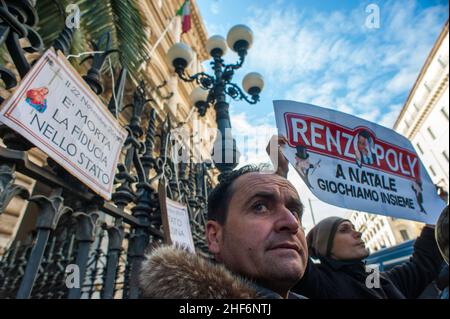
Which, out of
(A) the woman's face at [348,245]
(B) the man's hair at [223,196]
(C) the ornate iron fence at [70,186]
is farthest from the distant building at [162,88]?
(A) the woman's face at [348,245]

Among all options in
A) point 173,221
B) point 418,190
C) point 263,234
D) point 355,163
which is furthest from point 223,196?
point 418,190

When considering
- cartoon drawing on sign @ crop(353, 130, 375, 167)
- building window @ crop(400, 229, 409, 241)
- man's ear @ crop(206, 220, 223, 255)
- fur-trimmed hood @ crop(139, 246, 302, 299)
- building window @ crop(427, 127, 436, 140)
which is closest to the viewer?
fur-trimmed hood @ crop(139, 246, 302, 299)

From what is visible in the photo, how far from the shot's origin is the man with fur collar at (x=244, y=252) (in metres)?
Answer: 1.11

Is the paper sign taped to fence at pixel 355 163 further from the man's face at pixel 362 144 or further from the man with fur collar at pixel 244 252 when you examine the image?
the man with fur collar at pixel 244 252

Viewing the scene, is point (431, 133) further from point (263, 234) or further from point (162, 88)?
point (263, 234)

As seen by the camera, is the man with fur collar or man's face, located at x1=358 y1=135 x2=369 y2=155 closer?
the man with fur collar

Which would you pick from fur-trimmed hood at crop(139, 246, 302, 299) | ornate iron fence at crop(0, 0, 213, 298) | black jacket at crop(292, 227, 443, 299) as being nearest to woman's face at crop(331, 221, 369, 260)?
black jacket at crop(292, 227, 443, 299)

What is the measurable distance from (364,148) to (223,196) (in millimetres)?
1281

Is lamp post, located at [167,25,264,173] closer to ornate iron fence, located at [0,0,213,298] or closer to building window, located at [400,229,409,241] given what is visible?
ornate iron fence, located at [0,0,213,298]

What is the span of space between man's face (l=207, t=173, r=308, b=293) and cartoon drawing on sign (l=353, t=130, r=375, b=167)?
767 millimetres

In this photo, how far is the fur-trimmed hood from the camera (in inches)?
42.4

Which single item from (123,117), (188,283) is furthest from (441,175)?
(188,283)
